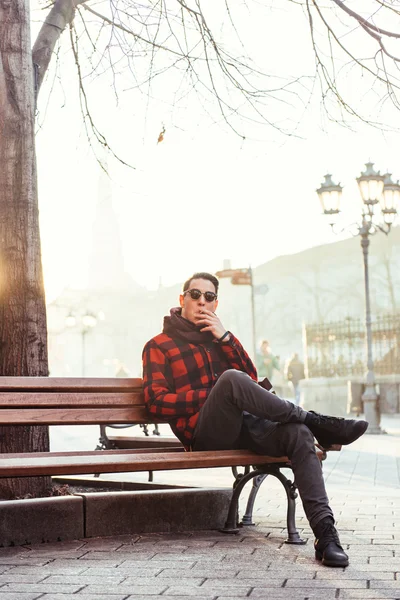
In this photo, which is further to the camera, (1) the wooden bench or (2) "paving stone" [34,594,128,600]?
(1) the wooden bench

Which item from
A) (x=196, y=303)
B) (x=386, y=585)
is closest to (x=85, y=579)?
(x=386, y=585)

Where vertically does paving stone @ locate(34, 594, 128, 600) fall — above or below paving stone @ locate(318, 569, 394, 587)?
above

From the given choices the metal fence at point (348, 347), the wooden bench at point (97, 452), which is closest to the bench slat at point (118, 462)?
the wooden bench at point (97, 452)

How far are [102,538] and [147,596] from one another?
150cm

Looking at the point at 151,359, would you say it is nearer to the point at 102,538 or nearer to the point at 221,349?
the point at 221,349

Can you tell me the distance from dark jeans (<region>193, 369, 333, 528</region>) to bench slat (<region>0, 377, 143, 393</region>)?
1.96 feet

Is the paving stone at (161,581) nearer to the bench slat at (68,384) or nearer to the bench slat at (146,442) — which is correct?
the bench slat at (68,384)

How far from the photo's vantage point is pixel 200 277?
5.50 m

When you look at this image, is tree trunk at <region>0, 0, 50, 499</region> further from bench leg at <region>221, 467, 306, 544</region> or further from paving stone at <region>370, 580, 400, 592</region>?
paving stone at <region>370, 580, 400, 592</region>

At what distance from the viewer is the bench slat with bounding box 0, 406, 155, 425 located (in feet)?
16.4

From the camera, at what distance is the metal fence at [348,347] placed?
959 inches

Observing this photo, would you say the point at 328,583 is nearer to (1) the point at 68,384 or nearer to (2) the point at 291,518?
(2) the point at 291,518

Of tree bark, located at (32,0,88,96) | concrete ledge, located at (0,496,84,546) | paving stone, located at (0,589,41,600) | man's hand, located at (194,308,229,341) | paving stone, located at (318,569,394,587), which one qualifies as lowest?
paving stone, located at (318,569,394,587)

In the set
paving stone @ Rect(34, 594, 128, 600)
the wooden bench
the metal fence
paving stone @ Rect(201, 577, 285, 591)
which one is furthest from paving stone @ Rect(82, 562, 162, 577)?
the metal fence
